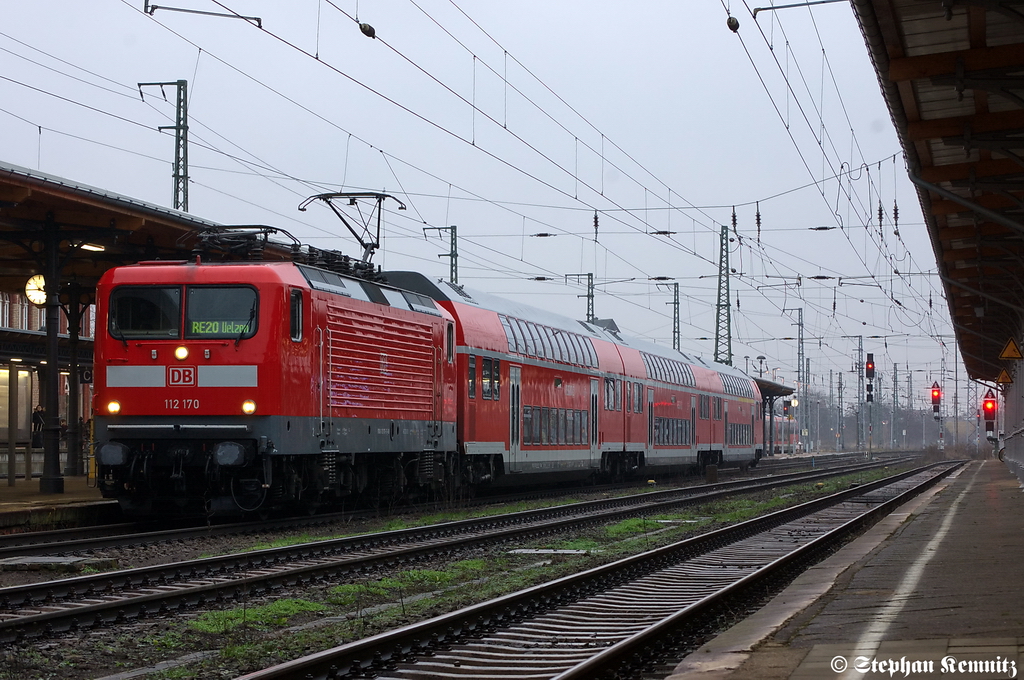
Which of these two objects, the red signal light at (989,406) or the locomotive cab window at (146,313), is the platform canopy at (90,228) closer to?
the locomotive cab window at (146,313)

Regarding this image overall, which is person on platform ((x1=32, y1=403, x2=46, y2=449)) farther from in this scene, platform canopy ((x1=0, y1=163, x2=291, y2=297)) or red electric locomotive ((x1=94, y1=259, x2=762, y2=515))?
red electric locomotive ((x1=94, y1=259, x2=762, y2=515))

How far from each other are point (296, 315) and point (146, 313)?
202 centimetres

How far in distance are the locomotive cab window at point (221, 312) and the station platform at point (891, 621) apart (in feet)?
25.5

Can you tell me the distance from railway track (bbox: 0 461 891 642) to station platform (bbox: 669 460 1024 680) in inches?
170

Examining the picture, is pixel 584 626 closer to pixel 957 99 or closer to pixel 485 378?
pixel 957 99

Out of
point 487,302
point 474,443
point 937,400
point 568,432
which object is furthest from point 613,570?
point 937,400

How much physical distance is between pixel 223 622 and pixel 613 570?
465 cm

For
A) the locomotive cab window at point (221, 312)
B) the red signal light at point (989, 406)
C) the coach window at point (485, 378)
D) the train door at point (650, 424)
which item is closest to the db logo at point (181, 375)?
the locomotive cab window at point (221, 312)

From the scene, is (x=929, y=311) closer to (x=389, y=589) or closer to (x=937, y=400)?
(x=937, y=400)

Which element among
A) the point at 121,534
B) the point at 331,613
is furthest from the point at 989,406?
the point at 331,613

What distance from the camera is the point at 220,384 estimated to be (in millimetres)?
15336

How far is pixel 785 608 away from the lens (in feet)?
31.9

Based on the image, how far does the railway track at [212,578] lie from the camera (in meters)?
8.91

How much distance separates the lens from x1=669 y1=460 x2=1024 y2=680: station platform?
662 centimetres
